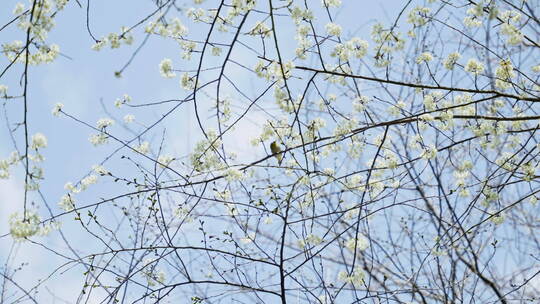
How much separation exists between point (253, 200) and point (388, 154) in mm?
842

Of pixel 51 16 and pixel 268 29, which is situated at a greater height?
pixel 268 29

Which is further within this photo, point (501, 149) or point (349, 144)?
point (501, 149)

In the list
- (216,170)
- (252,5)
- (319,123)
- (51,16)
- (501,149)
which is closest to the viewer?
(51,16)

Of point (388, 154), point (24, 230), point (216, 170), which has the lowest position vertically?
point (24, 230)

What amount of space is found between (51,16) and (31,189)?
0.70m

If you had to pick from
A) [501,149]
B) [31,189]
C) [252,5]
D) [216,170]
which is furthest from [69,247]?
[501,149]

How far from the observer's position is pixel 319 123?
3.42 m

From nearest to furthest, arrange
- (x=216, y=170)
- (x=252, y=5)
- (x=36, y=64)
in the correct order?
(x=36, y=64) → (x=252, y=5) → (x=216, y=170)

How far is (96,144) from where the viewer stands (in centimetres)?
350

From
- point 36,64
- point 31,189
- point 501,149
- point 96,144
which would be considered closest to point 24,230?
point 31,189

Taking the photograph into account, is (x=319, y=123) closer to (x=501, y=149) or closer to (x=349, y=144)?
(x=349, y=144)

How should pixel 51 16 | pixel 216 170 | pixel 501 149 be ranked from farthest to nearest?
pixel 501 149 → pixel 216 170 → pixel 51 16

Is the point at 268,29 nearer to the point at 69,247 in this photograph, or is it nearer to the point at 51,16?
the point at 51,16

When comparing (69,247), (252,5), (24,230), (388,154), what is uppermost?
(252,5)
